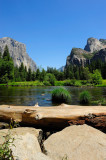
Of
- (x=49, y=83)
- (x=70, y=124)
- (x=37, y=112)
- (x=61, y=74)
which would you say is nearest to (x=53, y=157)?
(x=70, y=124)

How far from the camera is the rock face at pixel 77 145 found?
9.72 feet

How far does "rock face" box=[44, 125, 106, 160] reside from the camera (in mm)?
2961

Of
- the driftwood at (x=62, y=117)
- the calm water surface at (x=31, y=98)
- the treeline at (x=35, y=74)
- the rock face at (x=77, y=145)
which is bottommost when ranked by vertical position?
the calm water surface at (x=31, y=98)

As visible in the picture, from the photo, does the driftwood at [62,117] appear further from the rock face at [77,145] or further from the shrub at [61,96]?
the shrub at [61,96]

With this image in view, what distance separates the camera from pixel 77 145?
3258mm

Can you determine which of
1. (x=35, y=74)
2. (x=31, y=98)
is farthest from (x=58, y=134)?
Result: (x=35, y=74)

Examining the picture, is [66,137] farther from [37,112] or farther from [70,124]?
[37,112]

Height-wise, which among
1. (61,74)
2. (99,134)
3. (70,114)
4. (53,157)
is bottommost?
(53,157)

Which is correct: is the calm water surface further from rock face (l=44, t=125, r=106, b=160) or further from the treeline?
the treeline

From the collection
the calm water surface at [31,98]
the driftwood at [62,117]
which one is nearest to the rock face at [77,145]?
the driftwood at [62,117]

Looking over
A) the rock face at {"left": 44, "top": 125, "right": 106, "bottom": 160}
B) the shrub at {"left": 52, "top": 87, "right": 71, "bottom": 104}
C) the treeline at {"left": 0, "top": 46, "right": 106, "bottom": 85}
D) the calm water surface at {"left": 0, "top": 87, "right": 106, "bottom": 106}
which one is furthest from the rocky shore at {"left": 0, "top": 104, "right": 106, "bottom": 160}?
the treeline at {"left": 0, "top": 46, "right": 106, "bottom": 85}

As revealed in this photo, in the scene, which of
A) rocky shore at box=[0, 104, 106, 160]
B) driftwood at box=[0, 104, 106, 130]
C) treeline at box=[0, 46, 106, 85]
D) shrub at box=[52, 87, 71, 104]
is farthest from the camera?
treeline at box=[0, 46, 106, 85]

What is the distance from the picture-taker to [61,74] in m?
121

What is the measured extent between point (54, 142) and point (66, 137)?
0.38 m
